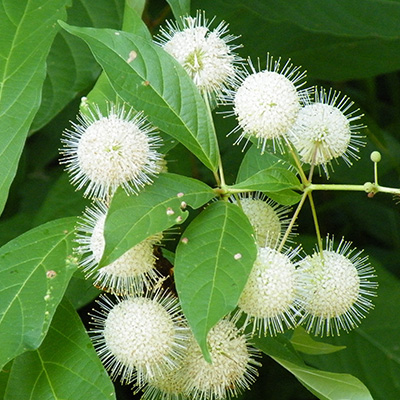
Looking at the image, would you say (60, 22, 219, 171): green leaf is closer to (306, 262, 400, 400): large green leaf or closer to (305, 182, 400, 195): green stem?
(305, 182, 400, 195): green stem

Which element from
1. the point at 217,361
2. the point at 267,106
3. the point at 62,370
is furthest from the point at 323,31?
the point at 62,370

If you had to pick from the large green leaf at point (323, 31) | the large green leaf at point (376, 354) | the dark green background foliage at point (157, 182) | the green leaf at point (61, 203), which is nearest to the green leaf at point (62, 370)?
the dark green background foliage at point (157, 182)

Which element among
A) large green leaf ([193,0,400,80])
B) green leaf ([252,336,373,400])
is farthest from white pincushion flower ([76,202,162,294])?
large green leaf ([193,0,400,80])

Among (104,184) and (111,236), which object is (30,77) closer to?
(104,184)

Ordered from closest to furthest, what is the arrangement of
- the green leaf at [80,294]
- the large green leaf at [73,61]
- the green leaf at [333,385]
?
the green leaf at [333,385] → the green leaf at [80,294] → the large green leaf at [73,61]

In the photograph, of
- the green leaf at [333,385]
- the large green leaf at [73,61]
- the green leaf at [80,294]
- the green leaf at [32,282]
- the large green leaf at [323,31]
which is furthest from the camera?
the large green leaf at [323,31]

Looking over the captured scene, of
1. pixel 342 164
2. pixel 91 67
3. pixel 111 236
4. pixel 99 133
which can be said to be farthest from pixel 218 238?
pixel 342 164

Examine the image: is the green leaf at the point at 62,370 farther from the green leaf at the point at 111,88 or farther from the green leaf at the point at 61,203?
the green leaf at the point at 61,203
